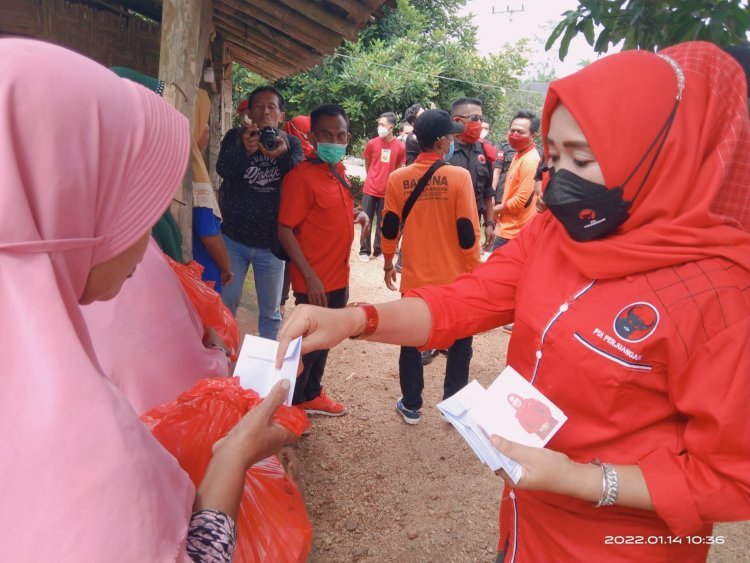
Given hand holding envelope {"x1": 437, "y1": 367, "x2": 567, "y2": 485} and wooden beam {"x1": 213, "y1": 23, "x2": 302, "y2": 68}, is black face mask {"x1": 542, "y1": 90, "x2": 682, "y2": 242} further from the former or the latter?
wooden beam {"x1": 213, "y1": 23, "x2": 302, "y2": 68}

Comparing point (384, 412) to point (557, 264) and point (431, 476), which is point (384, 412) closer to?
point (431, 476)

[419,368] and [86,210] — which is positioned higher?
[86,210]

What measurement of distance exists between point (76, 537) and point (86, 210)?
48cm

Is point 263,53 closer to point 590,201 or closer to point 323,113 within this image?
point 323,113

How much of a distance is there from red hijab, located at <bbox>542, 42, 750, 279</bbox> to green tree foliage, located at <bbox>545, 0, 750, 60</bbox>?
2.01 feet

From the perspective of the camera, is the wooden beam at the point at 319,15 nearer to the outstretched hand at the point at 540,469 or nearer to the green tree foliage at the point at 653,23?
the green tree foliage at the point at 653,23

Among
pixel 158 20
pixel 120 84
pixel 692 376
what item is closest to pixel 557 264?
pixel 692 376

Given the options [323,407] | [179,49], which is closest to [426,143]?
[179,49]

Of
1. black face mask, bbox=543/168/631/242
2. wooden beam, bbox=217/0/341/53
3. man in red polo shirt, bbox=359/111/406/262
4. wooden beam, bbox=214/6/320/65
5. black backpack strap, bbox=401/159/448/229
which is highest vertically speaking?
wooden beam, bbox=217/0/341/53

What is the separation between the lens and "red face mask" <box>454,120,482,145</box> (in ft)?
16.0

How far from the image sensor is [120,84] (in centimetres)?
89

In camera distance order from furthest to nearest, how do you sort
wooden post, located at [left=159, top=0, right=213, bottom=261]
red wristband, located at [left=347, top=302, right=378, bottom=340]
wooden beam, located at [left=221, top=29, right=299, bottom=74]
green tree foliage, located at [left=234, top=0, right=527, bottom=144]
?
green tree foliage, located at [left=234, top=0, right=527, bottom=144] < wooden beam, located at [left=221, top=29, right=299, bottom=74] < wooden post, located at [left=159, top=0, right=213, bottom=261] < red wristband, located at [left=347, top=302, right=378, bottom=340]

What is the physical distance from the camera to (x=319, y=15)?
329cm

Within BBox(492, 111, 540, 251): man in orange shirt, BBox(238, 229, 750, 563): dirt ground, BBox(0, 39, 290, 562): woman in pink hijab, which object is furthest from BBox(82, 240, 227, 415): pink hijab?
BBox(492, 111, 540, 251): man in orange shirt
